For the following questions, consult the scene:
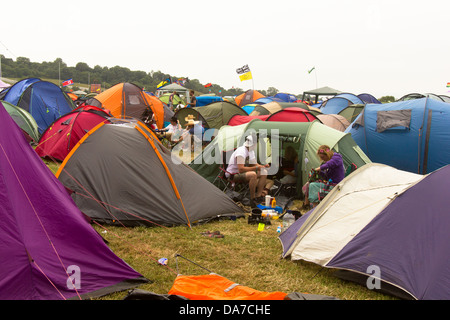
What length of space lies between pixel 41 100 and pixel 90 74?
247 ft

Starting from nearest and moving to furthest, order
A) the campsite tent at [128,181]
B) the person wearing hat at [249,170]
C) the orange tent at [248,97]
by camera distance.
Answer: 1. the campsite tent at [128,181]
2. the person wearing hat at [249,170]
3. the orange tent at [248,97]

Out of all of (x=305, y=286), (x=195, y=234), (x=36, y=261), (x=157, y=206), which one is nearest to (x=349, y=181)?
(x=305, y=286)

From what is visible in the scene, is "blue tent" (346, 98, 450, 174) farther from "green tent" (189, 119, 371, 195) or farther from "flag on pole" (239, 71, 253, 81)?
"flag on pole" (239, 71, 253, 81)

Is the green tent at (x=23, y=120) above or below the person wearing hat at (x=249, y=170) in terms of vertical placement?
above

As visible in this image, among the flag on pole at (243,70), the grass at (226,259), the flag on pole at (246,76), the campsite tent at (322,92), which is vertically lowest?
the grass at (226,259)

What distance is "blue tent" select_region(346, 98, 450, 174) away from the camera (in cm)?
941

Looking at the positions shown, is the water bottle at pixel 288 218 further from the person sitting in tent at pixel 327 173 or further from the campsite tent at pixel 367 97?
the campsite tent at pixel 367 97

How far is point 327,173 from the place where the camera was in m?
6.85

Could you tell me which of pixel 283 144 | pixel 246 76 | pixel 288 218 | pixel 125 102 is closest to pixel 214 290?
pixel 288 218

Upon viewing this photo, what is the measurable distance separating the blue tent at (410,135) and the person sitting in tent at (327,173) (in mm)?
3768

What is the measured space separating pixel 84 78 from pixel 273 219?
85.6m

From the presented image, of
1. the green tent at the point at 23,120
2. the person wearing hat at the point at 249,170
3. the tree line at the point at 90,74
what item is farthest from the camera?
the tree line at the point at 90,74

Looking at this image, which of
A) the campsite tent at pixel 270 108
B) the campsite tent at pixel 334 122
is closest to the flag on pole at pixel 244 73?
the campsite tent at pixel 270 108

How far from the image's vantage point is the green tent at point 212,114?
14844mm
